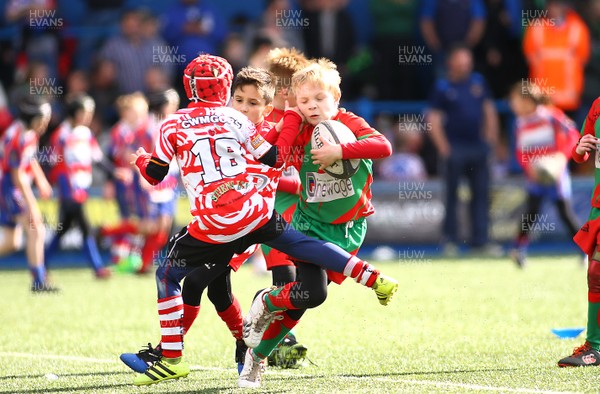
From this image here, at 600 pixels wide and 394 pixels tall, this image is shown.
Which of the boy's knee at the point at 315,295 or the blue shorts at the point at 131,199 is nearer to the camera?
the boy's knee at the point at 315,295

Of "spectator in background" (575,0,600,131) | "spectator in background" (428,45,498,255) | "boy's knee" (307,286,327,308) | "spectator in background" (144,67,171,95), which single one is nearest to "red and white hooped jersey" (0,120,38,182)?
"spectator in background" (144,67,171,95)

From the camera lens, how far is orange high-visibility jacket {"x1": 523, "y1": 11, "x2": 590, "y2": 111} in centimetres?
1780

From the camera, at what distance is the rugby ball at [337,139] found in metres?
6.50

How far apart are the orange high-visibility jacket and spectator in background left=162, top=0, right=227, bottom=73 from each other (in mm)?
5137

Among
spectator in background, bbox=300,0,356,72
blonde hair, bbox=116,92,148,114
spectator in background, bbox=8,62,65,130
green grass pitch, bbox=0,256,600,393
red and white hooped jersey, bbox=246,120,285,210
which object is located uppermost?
spectator in background, bbox=300,0,356,72

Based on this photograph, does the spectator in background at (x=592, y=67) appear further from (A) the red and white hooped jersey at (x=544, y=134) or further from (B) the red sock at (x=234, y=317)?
(B) the red sock at (x=234, y=317)

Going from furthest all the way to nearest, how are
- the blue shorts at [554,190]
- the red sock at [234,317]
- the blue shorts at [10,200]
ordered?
the blue shorts at [554,190], the blue shorts at [10,200], the red sock at [234,317]

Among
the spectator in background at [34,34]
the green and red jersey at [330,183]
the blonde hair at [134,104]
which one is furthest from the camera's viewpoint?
the spectator in background at [34,34]

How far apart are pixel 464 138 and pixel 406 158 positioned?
1.07 metres

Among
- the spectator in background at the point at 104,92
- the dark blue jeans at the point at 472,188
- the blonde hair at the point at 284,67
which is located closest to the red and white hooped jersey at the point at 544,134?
the dark blue jeans at the point at 472,188

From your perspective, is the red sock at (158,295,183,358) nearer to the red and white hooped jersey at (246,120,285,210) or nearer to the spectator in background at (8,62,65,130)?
the red and white hooped jersey at (246,120,285,210)

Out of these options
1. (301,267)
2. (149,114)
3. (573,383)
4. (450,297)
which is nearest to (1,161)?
(149,114)

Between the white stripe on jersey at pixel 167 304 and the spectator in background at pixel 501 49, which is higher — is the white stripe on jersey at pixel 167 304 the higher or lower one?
the lower one

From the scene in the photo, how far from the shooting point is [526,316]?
9703 mm
